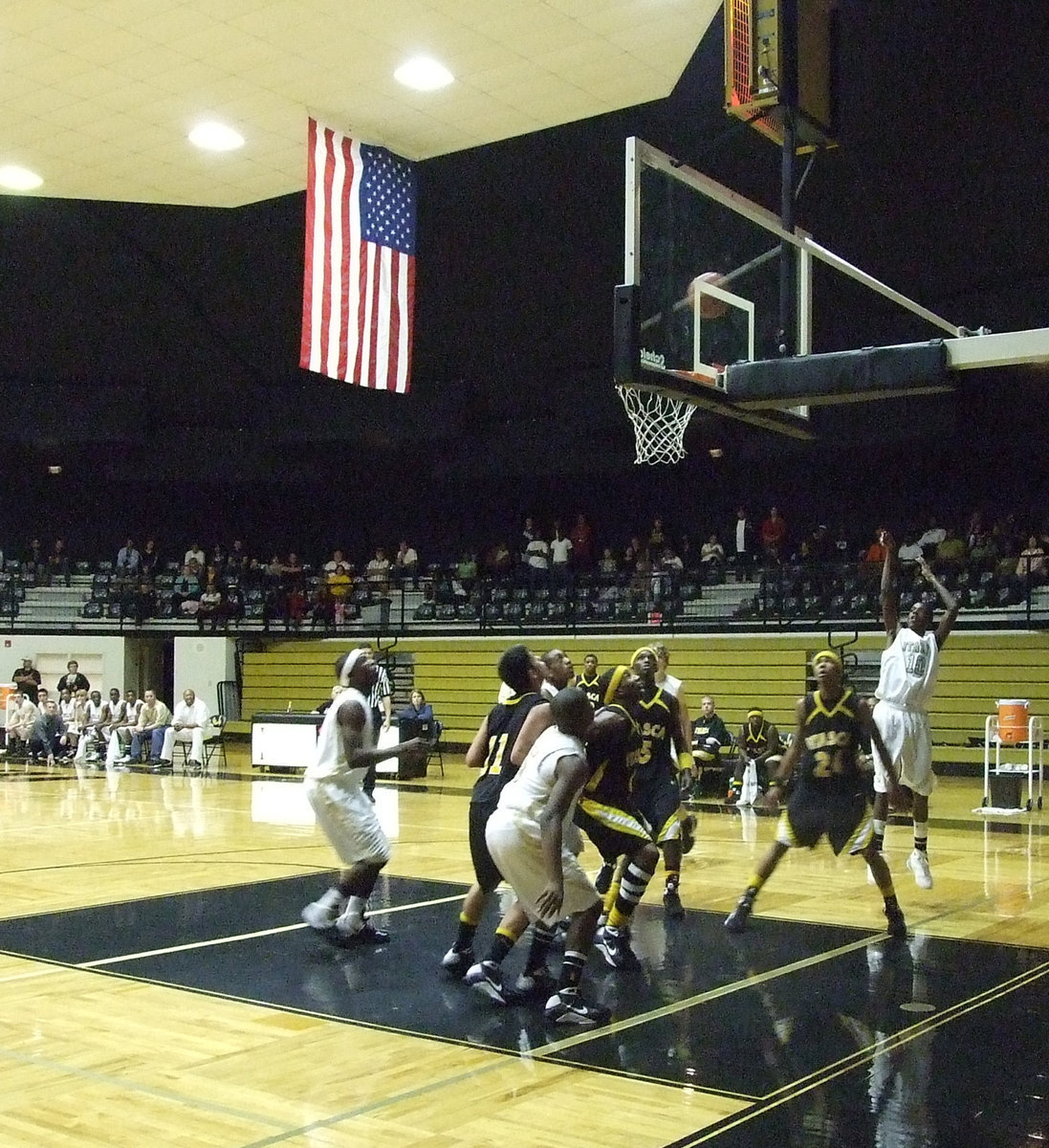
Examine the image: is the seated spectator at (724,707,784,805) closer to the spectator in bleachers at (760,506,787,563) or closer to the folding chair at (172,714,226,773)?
the spectator in bleachers at (760,506,787,563)

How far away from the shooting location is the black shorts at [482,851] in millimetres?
6871

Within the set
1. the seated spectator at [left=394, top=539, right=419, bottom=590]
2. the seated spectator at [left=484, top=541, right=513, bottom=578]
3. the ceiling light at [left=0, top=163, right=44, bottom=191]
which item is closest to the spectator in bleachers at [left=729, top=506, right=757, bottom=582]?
the seated spectator at [left=484, top=541, right=513, bottom=578]

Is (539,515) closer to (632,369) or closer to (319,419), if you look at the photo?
(319,419)

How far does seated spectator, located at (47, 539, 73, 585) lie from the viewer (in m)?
29.9

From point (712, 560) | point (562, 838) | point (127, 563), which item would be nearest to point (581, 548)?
point (712, 560)

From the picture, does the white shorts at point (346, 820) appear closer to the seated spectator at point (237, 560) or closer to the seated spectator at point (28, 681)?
the seated spectator at point (28, 681)

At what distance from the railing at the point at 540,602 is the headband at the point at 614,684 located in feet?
37.7

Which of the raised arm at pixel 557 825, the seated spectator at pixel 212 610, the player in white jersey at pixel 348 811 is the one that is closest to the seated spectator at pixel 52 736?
the seated spectator at pixel 212 610

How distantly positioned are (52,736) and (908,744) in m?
16.8

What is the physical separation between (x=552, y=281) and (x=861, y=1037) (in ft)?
65.9

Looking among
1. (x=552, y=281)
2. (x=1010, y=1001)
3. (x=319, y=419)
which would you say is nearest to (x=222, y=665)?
(x=319, y=419)

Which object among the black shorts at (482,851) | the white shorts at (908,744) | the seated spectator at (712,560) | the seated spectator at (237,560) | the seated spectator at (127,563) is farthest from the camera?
the seated spectator at (127,563)

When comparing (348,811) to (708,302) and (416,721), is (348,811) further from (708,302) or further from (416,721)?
(416,721)

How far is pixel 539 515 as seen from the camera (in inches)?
1172
